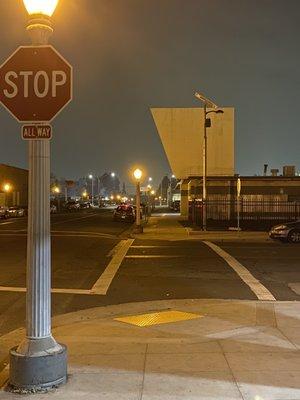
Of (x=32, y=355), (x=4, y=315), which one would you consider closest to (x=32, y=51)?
(x=32, y=355)

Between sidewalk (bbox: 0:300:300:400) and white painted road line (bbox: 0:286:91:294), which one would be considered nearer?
sidewalk (bbox: 0:300:300:400)

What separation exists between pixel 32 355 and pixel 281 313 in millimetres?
5222

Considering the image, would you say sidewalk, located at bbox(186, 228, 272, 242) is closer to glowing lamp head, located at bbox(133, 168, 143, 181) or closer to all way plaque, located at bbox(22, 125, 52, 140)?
glowing lamp head, located at bbox(133, 168, 143, 181)

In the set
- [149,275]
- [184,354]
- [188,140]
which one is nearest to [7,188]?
[188,140]

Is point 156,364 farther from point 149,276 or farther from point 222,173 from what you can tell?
point 222,173

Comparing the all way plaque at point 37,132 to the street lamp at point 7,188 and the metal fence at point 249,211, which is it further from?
the street lamp at point 7,188

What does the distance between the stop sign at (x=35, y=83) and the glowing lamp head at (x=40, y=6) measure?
356 millimetres

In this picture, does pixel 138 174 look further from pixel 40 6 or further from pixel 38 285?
pixel 38 285

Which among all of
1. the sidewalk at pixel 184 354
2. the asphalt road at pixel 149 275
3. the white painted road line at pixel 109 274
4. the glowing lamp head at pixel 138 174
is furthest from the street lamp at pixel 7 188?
the sidewalk at pixel 184 354

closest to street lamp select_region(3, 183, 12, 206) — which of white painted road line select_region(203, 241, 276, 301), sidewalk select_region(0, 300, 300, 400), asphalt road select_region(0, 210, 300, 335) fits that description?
asphalt road select_region(0, 210, 300, 335)

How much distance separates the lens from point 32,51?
19.0 feet

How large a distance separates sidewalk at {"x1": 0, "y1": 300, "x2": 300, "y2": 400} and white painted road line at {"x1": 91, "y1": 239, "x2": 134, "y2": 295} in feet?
7.59

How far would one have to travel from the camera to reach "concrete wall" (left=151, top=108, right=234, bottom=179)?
5481 centimetres

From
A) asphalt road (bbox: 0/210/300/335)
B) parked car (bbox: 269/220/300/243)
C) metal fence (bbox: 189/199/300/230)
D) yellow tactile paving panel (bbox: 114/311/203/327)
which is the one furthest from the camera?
metal fence (bbox: 189/199/300/230)
